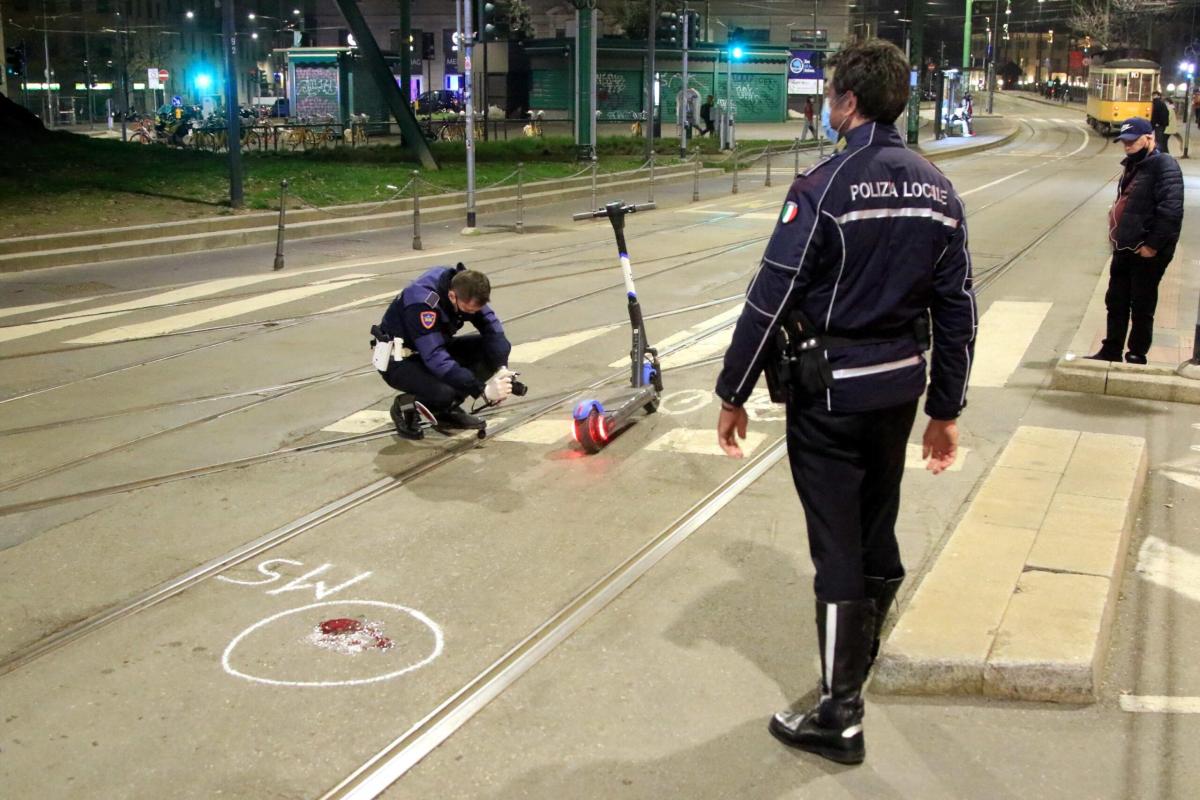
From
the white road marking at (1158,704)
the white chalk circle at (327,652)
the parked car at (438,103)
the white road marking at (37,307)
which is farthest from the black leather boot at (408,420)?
the parked car at (438,103)

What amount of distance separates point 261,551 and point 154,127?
145 ft

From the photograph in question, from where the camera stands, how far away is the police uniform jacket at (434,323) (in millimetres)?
7727

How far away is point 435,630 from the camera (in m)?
5.14

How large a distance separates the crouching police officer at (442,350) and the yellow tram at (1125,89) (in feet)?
179

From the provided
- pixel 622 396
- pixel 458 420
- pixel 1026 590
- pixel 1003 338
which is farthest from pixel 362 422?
pixel 1003 338

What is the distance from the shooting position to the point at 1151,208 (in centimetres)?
921

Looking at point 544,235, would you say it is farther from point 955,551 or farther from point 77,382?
point 955,551

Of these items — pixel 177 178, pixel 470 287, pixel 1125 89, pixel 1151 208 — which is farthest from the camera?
pixel 1125 89

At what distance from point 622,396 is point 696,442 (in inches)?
23.6

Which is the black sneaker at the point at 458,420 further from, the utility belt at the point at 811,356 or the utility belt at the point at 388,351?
the utility belt at the point at 811,356

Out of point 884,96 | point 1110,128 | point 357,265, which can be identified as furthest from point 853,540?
point 1110,128

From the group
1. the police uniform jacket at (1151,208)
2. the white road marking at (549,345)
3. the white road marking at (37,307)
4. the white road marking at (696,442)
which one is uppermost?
the police uniform jacket at (1151,208)

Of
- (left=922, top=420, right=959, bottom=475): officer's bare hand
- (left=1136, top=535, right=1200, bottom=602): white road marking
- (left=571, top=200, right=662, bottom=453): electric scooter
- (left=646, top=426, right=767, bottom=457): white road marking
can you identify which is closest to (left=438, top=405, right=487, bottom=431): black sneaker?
(left=571, top=200, right=662, bottom=453): electric scooter

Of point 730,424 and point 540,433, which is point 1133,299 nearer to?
point 540,433
